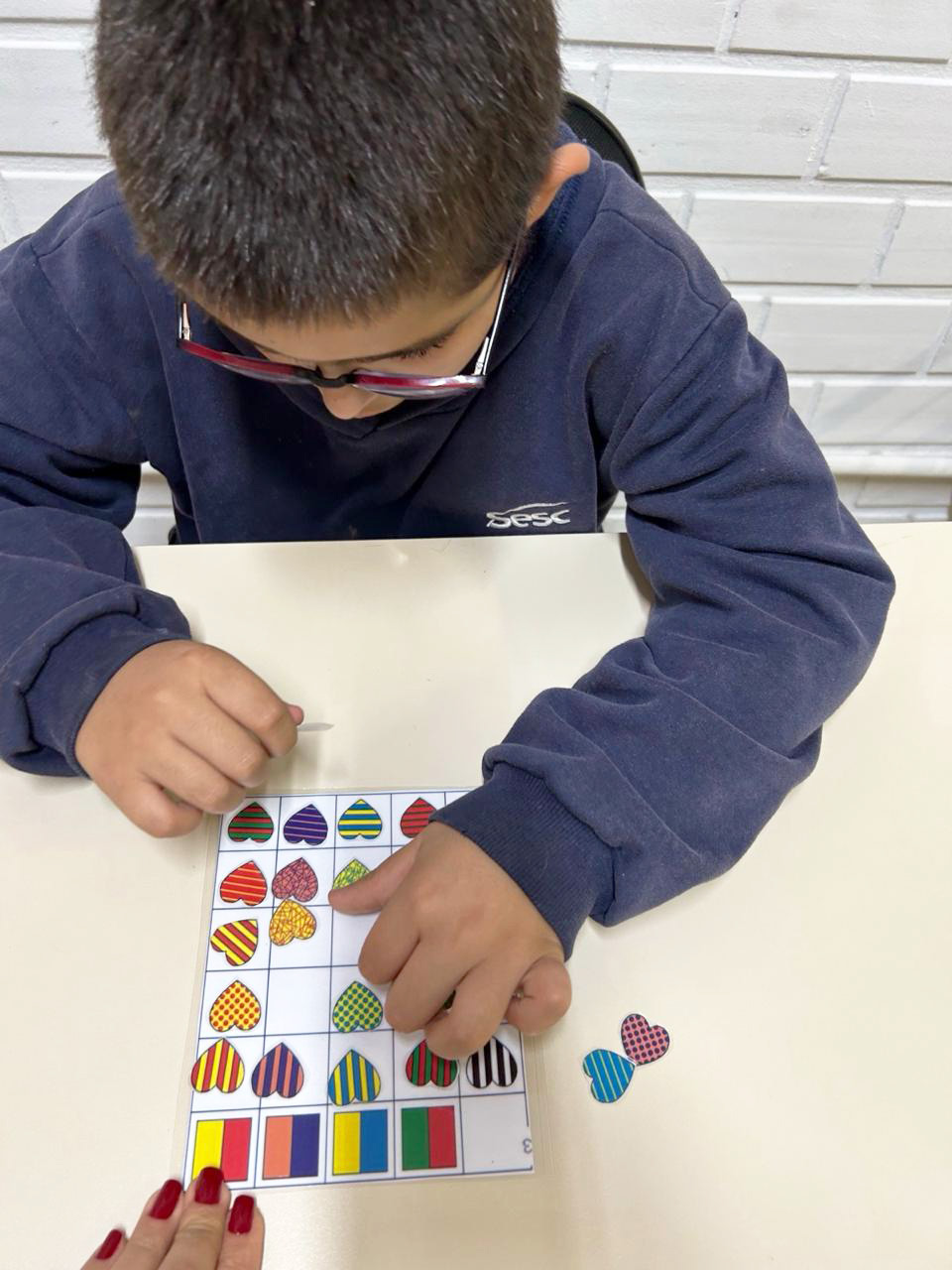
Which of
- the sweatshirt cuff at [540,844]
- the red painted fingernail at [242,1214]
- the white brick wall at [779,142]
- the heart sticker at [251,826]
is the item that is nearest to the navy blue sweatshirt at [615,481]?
the sweatshirt cuff at [540,844]

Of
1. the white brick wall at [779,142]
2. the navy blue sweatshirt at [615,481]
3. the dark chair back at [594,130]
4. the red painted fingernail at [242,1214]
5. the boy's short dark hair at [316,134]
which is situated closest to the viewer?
the boy's short dark hair at [316,134]

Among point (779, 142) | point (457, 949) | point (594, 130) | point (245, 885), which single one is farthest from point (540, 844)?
point (779, 142)

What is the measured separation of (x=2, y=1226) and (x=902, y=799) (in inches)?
22.2

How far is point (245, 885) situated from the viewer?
0.54 meters

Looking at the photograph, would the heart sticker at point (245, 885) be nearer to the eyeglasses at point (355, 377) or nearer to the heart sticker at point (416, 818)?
the heart sticker at point (416, 818)

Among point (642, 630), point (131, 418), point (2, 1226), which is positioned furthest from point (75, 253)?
point (2, 1226)

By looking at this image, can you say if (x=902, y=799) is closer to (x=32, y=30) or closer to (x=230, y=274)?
(x=230, y=274)

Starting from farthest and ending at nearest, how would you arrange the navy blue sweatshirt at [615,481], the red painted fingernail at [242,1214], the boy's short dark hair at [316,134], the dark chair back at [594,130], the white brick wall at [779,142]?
the white brick wall at [779,142] → the dark chair back at [594,130] → the navy blue sweatshirt at [615,481] → the red painted fingernail at [242,1214] → the boy's short dark hair at [316,134]

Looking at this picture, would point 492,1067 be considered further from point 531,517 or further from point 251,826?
point 531,517

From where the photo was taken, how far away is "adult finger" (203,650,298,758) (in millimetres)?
553

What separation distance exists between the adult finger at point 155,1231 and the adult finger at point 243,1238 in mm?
26

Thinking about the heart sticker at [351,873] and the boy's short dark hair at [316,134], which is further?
the heart sticker at [351,873]

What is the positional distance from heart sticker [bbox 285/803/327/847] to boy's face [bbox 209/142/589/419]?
258 mm

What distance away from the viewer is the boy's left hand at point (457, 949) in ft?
1.61
